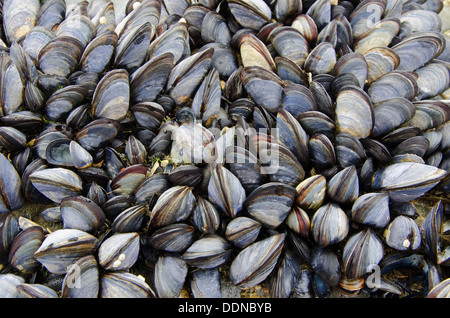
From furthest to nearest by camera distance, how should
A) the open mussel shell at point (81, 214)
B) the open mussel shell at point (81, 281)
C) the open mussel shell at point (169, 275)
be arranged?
the open mussel shell at point (81, 214) → the open mussel shell at point (169, 275) → the open mussel shell at point (81, 281)

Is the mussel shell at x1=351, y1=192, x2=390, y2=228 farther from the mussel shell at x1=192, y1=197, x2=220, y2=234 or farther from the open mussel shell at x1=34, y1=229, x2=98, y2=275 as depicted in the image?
the open mussel shell at x1=34, y1=229, x2=98, y2=275

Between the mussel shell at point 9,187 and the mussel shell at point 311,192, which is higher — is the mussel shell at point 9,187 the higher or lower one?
the higher one

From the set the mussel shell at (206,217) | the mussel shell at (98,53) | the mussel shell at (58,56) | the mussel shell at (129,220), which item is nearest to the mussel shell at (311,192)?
the mussel shell at (206,217)

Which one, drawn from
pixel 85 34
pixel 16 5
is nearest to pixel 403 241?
pixel 85 34

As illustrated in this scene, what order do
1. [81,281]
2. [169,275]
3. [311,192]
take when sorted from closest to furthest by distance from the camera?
[81,281] → [169,275] → [311,192]

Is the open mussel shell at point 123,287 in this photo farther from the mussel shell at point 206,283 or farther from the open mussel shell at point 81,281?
the mussel shell at point 206,283

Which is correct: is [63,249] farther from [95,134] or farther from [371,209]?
[371,209]

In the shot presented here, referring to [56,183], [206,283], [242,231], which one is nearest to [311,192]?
[242,231]
